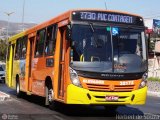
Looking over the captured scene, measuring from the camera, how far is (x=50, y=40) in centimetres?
1518

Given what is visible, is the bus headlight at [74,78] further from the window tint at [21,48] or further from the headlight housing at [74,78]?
the window tint at [21,48]

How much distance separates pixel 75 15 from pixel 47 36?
9.40 feet

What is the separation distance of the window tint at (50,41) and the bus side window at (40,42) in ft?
2.16

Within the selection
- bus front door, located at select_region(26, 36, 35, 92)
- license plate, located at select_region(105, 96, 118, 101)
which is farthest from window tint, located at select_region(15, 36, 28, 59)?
license plate, located at select_region(105, 96, 118, 101)

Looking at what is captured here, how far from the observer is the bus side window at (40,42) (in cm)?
1633

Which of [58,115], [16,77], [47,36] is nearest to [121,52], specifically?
[58,115]

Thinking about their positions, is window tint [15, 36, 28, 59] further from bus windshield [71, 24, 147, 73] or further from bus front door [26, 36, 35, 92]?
bus windshield [71, 24, 147, 73]

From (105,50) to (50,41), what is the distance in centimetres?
282

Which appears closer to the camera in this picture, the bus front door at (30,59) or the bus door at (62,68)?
the bus door at (62,68)

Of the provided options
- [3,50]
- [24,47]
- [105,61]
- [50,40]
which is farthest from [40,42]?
[3,50]

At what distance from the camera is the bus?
41.4 ft

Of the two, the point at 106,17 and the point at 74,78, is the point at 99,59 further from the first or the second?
the point at 106,17

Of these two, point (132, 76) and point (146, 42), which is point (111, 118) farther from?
point (146, 42)

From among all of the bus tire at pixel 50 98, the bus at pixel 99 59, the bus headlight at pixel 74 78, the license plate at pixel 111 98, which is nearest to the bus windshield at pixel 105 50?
the bus at pixel 99 59
